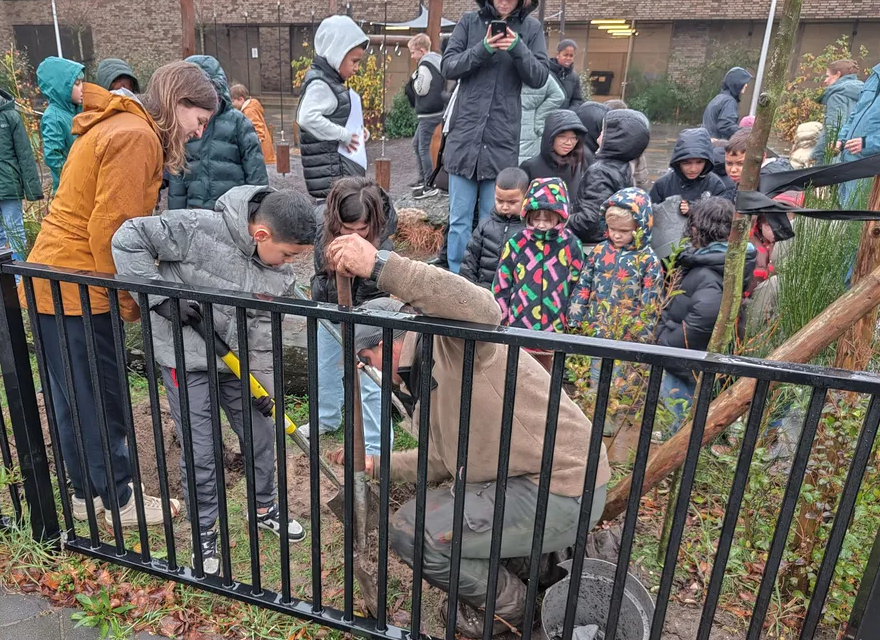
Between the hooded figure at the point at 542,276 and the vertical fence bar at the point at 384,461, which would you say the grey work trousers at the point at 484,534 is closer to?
the vertical fence bar at the point at 384,461

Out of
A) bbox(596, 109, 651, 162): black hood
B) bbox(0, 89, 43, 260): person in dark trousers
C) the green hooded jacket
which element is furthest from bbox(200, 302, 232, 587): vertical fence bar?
the green hooded jacket

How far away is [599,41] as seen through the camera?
21875 mm

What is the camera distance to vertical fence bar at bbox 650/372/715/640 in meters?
1.54

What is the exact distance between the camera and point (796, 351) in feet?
6.79

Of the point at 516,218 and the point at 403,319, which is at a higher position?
the point at 403,319

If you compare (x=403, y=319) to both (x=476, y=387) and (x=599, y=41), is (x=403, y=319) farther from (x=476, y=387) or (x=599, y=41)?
(x=599, y=41)

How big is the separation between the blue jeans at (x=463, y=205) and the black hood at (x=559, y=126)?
465 mm

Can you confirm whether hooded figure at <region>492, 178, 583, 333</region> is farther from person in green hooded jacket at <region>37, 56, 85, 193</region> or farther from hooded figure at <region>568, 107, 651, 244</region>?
person in green hooded jacket at <region>37, 56, 85, 193</region>

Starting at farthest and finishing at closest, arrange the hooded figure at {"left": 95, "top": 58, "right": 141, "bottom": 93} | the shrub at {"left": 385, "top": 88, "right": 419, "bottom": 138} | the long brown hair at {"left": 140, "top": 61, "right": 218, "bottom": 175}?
the shrub at {"left": 385, "top": 88, "right": 419, "bottom": 138} < the hooded figure at {"left": 95, "top": 58, "right": 141, "bottom": 93} < the long brown hair at {"left": 140, "top": 61, "right": 218, "bottom": 175}

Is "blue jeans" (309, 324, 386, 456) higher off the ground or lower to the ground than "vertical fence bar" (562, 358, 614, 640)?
lower

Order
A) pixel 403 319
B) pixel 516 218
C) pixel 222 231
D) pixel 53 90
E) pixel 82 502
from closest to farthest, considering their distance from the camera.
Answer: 1. pixel 403 319
2. pixel 222 231
3. pixel 82 502
4. pixel 516 218
5. pixel 53 90

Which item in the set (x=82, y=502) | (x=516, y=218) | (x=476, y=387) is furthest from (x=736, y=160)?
(x=82, y=502)

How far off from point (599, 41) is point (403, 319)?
22591 millimetres

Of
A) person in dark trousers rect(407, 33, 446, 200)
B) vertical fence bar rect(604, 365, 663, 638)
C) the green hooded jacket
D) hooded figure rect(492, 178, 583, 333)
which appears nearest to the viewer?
vertical fence bar rect(604, 365, 663, 638)
